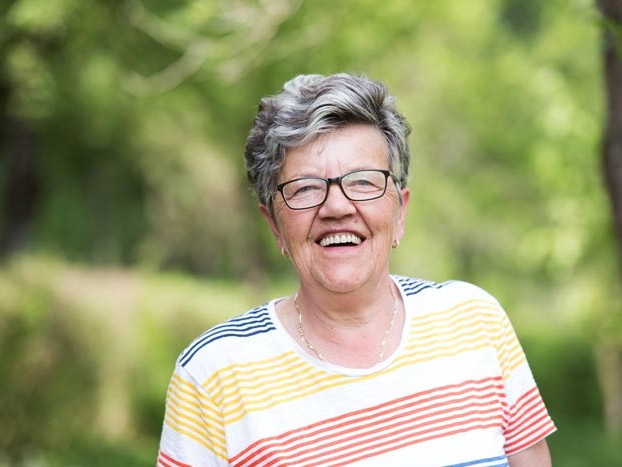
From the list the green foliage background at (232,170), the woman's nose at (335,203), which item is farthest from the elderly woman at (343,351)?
the green foliage background at (232,170)

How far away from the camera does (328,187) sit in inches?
82.5

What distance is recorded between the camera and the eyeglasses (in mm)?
2104

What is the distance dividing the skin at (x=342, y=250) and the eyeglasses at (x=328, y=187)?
1 cm

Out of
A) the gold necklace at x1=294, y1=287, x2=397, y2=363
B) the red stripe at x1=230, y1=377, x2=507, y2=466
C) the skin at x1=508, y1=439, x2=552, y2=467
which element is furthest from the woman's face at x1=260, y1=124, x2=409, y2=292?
the skin at x1=508, y1=439, x2=552, y2=467

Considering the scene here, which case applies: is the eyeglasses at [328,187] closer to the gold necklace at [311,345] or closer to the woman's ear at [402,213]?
the woman's ear at [402,213]

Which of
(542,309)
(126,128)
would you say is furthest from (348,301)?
(542,309)

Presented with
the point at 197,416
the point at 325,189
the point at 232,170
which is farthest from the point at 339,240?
the point at 232,170

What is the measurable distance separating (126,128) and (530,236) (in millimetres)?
6561

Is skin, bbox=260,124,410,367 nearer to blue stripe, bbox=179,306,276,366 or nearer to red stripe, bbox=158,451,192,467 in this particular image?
blue stripe, bbox=179,306,276,366

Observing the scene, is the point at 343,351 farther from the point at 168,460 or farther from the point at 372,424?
the point at 168,460

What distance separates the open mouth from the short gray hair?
176 millimetres

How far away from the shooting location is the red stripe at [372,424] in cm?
205

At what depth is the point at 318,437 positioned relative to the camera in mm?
2062

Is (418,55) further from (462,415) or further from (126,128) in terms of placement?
(462,415)
